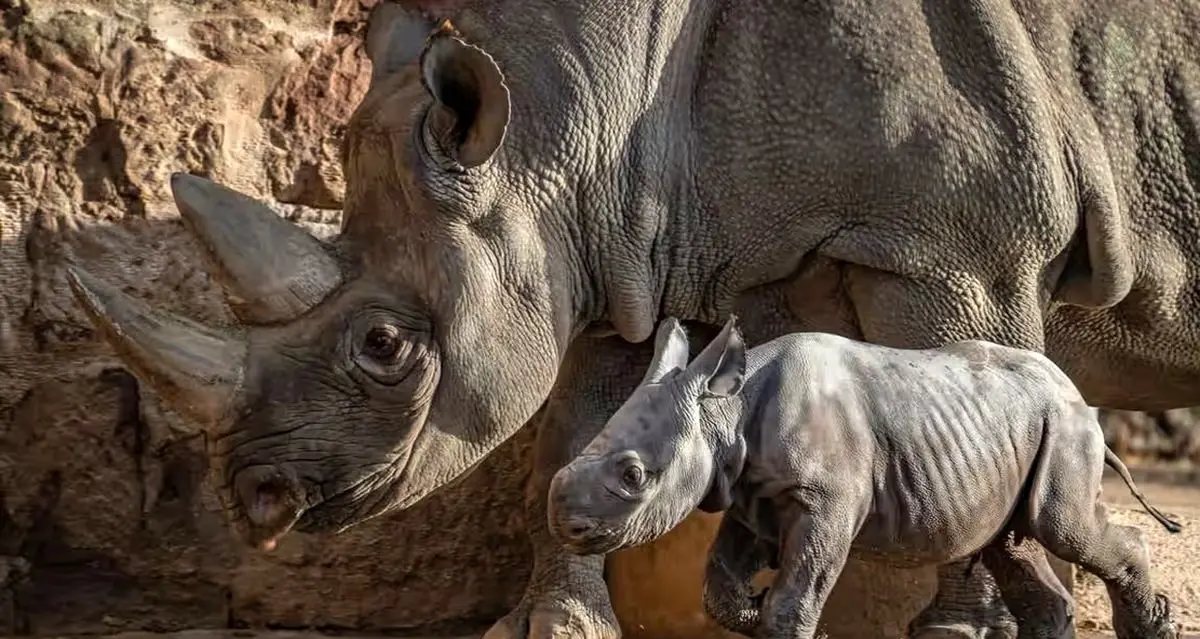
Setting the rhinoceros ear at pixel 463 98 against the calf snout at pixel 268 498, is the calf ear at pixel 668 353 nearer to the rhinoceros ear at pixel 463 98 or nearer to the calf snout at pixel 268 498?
the rhinoceros ear at pixel 463 98

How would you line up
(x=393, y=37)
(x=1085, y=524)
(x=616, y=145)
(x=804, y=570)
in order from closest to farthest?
(x=804, y=570) → (x=1085, y=524) → (x=616, y=145) → (x=393, y=37)

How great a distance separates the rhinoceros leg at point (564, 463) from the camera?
3.94 meters

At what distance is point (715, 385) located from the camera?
8.86 ft

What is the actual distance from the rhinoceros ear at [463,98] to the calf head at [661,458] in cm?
67

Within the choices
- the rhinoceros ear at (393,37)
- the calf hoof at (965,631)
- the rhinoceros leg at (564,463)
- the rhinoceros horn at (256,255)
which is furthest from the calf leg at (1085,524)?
the rhinoceros ear at (393,37)

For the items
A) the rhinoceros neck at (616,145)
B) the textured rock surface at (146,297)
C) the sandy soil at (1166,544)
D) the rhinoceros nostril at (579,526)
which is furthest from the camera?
the sandy soil at (1166,544)

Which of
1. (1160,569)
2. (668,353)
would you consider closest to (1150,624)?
(668,353)

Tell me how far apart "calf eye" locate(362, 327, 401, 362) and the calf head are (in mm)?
676

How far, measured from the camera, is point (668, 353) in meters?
2.76

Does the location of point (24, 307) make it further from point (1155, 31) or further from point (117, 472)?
point (1155, 31)

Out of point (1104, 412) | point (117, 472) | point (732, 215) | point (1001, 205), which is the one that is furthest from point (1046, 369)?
point (1104, 412)

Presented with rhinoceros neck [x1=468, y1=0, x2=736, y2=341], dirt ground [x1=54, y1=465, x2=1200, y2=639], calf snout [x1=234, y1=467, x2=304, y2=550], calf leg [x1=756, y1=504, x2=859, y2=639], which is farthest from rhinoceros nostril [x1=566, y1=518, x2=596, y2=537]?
dirt ground [x1=54, y1=465, x2=1200, y2=639]

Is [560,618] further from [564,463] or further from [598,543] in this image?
[598,543]

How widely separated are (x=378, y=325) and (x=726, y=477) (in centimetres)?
86
